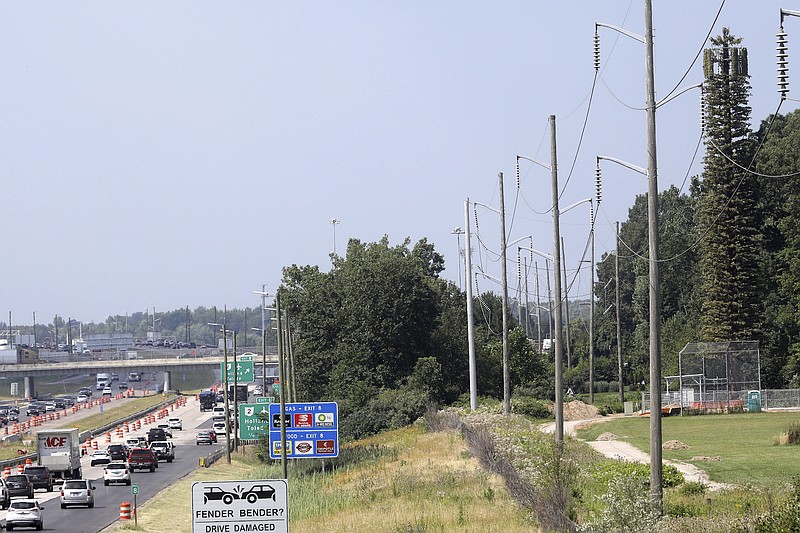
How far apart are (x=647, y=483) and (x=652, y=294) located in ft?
18.2

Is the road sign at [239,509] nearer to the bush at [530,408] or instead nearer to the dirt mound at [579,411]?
the bush at [530,408]

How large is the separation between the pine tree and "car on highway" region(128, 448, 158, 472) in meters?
40.0

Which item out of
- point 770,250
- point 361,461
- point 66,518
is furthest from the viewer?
point 770,250

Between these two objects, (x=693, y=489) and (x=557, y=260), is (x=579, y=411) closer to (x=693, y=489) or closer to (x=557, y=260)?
(x=557, y=260)

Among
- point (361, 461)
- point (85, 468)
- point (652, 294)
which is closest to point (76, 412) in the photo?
point (85, 468)

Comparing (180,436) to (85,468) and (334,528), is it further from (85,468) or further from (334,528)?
(334,528)

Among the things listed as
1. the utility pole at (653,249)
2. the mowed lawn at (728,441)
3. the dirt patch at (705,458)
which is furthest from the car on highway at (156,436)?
the utility pole at (653,249)

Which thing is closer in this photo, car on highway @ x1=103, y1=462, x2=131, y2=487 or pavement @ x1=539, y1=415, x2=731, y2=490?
pavement @ x1=539, y1=415, x2=731, y2=490

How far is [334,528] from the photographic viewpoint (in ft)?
115

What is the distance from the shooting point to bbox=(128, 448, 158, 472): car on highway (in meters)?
81.9

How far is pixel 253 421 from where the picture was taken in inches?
2844

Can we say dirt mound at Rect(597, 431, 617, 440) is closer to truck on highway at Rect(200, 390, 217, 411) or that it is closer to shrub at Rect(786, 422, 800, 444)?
shrub at Rect(786, 422, 800, 444)

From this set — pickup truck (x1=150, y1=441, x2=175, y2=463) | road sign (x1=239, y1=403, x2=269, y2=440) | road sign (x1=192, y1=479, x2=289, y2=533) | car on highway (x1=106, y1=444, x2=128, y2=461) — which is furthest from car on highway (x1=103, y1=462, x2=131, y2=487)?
road sign (x1=192, y1=479, x2=289, y2=533)

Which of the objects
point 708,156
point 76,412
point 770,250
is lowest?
point 76,412
